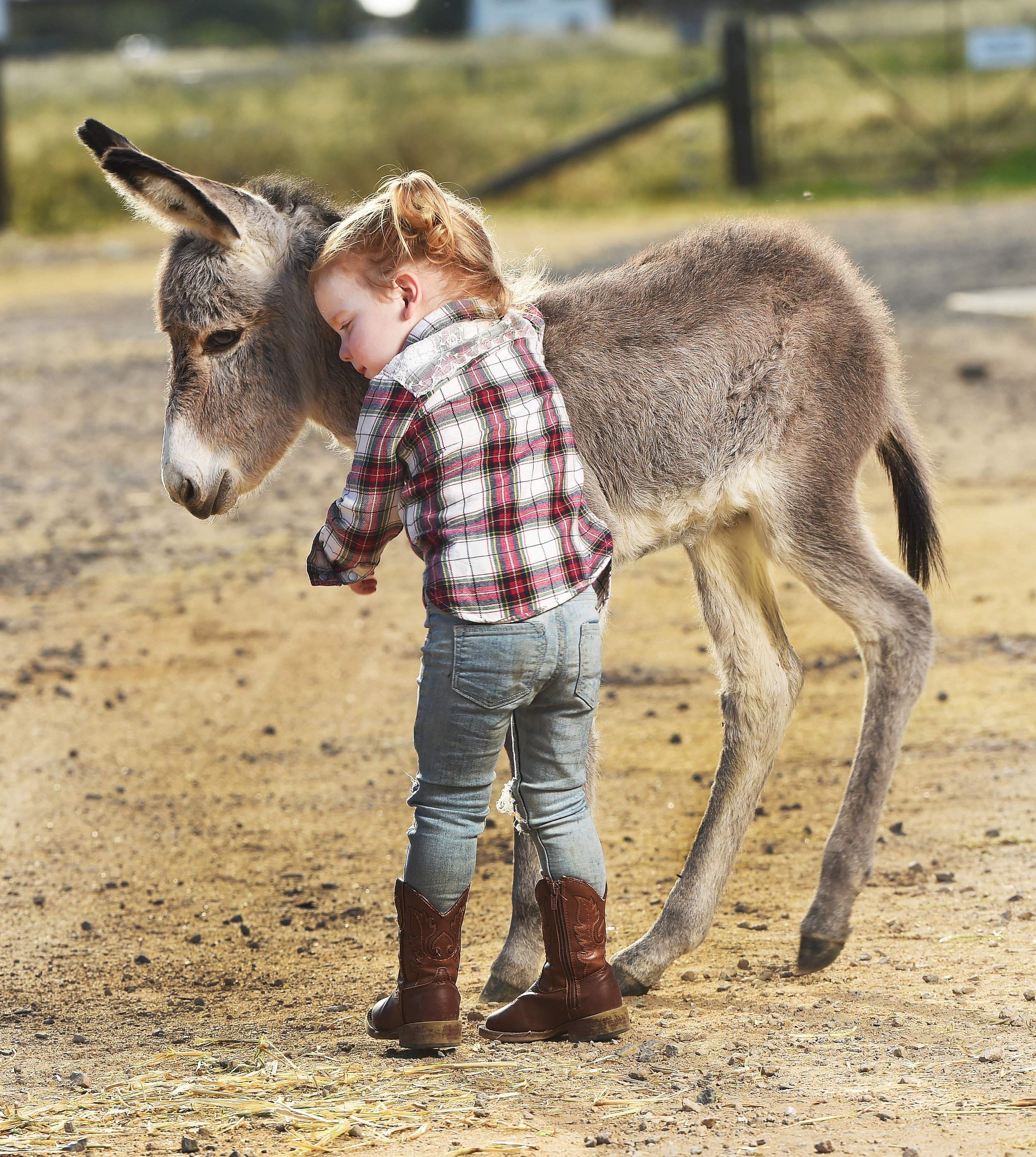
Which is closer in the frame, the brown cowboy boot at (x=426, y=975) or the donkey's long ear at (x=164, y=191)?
the brown cowboy boot at (x=426, y=975)

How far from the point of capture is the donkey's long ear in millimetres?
3227

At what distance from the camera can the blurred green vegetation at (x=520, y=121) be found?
22.7 meters

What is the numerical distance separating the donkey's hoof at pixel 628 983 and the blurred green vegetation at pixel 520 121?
16679 mm

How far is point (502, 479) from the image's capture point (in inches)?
114

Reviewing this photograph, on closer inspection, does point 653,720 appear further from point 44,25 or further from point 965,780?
point 44,25

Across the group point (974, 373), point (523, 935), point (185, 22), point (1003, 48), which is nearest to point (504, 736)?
point (523, 935)

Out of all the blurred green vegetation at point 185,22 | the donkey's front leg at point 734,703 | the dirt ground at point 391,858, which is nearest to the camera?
the dirt ground at point 391,858

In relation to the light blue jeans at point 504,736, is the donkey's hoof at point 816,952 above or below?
below

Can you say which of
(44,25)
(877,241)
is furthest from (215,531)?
(44,25)

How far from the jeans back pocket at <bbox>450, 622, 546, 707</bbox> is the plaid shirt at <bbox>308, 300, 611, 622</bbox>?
32mm

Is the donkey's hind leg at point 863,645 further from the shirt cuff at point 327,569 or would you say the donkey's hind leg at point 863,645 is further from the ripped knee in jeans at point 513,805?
the shirt cuff at point 327,569

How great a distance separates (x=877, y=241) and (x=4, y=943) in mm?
13805

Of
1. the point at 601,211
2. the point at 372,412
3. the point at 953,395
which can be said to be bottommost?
the point at 953,395

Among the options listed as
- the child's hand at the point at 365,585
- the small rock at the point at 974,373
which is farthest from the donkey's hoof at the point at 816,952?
the small rock at the point at 974,373
